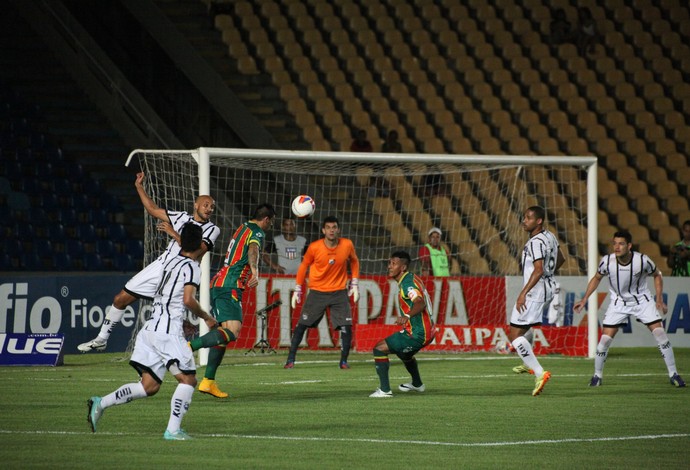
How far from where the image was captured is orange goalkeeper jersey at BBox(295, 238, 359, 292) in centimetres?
1691

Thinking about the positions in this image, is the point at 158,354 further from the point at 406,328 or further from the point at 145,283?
the point at 406,328

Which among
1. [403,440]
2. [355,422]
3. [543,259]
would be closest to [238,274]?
[543,259]

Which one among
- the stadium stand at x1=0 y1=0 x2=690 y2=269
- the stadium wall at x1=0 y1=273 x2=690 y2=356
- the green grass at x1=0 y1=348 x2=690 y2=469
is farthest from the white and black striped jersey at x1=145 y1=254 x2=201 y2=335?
the stadium stand at x1=0 y1=0 x2=690 y2=269

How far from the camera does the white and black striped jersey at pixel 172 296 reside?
924cm

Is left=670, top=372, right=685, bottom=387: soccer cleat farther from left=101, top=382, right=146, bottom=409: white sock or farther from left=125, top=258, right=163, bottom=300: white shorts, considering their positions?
left=101, top=382, right=146, bottom=409: white sock

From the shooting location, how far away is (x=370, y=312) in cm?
1981

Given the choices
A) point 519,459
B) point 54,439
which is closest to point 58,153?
point 54,439

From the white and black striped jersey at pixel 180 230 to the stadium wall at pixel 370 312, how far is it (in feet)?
17.8

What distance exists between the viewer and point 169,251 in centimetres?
1172

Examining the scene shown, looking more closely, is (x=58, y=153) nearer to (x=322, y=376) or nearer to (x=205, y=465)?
(x=322, y=376)

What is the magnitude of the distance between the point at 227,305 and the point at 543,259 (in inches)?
141

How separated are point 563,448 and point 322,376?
651cm

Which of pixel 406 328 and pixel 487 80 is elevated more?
pixel 487 80

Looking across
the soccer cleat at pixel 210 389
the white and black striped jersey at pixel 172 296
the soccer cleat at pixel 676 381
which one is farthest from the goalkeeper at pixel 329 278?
the white and black striped jersey at pixel 172 296
